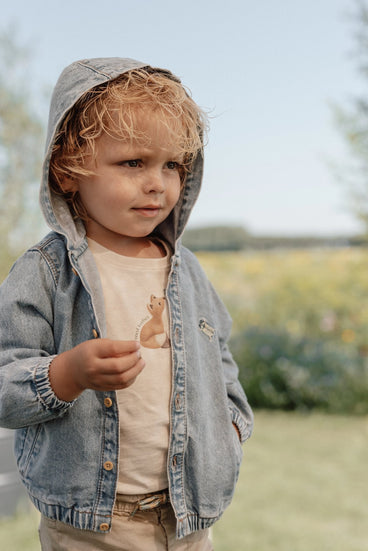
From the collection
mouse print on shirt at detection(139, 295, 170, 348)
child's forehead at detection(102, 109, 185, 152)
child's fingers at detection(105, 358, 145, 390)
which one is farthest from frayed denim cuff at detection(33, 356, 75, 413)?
child's forehead at detection(102, 109, 185, 152)

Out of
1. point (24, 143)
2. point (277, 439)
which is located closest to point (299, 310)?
point (277, 439)

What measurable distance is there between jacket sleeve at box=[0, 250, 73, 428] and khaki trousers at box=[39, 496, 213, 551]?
0.28m

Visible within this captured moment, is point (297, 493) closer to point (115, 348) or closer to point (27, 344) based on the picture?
point (27, 344)

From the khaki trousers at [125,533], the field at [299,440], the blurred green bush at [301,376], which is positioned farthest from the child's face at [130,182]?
the blurred green bush at [301,376]

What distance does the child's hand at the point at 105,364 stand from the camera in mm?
1063

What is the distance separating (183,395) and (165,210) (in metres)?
0.41

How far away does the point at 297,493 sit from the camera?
423 centimetres

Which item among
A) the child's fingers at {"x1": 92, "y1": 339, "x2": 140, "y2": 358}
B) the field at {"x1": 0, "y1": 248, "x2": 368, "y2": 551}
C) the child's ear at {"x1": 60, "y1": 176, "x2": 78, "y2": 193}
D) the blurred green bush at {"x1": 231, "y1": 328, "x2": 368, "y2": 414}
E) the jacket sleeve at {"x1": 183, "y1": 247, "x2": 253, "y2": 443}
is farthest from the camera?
the blurred green bush at {"x1": 231, "y1": 328, "x2": 368, "y2": 414}

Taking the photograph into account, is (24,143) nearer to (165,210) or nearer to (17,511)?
(17,511)

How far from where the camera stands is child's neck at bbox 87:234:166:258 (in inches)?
55.6

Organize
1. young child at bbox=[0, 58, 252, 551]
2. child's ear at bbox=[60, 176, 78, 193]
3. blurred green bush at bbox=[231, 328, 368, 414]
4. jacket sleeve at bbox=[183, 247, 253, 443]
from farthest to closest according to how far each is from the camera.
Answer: blurred green bush at bbox=[231, 328, 368, 414]
jacket sleeve at bbox=[183, 247, 253, 443]
child's ear at bbox=[60, 176, 78, 193]
young child at bbox=[0, 58, 252, 551]

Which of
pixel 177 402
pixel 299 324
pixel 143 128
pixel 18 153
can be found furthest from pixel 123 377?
pixel 299 324

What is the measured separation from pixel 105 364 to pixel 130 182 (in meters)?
0.42

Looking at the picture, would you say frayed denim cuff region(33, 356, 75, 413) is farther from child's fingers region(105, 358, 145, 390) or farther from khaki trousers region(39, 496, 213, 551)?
khaki trousers region(39, 496, 213, 551)
